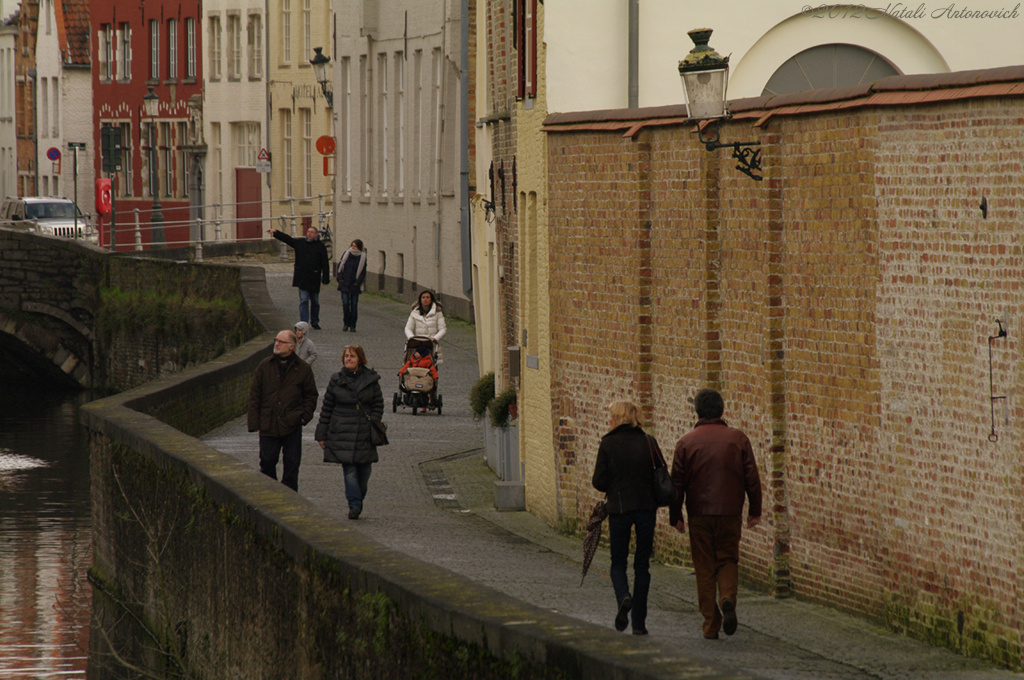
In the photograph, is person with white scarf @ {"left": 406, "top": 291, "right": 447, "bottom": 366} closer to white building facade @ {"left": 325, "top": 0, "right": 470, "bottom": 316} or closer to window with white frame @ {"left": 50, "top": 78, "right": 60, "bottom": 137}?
white building facade @ {"left": 325, "top": 0, "right": 470, "bottom": 316}

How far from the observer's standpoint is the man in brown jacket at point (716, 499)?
9.70m

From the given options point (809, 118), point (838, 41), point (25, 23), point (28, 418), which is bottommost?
point (28, 418)

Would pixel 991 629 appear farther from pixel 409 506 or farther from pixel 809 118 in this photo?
pixel 409 506

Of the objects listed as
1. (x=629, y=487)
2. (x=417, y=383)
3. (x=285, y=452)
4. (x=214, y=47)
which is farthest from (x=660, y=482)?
(x=214, y=47)

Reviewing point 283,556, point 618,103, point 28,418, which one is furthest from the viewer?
point 28,418

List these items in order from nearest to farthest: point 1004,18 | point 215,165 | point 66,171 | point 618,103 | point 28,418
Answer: point 618,103 → point 1004,18 → point 28,418 → point 215,165 → point 66,171

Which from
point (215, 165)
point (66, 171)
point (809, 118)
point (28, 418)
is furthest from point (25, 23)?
point (809, 118)

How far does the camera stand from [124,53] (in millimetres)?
61688

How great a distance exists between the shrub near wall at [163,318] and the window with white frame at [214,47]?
13.3 m

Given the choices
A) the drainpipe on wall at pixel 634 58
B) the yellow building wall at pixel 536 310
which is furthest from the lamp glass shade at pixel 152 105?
the drainpipe on wall at pixel 634 58

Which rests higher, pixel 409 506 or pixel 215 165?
Result: pixel 215 165

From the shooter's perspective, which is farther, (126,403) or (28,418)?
(28,418)

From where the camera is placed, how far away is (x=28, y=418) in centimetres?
4125

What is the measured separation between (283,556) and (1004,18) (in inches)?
400
